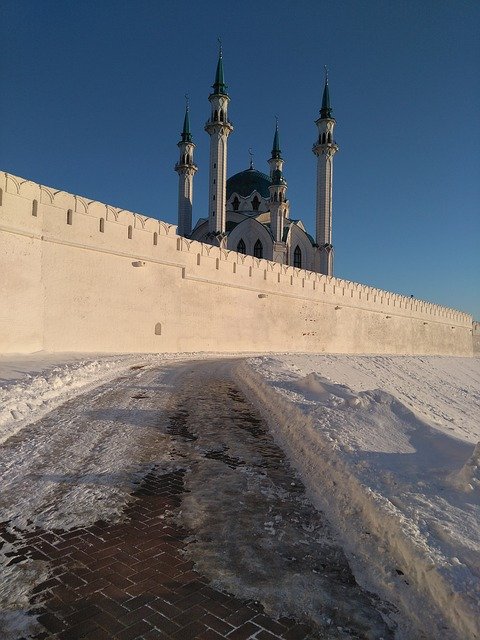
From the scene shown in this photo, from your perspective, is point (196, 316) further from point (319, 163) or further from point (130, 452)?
point (319, 163)

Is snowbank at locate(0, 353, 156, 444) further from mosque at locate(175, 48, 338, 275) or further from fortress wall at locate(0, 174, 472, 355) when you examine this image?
mosque at locate(175, 48, 338, 275)

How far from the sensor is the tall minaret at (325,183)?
3775 centimetres

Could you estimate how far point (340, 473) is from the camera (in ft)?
12.5

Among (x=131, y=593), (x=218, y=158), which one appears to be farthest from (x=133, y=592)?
(x=218, y=158)

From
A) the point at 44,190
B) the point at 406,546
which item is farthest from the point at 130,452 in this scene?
the point at 44,190

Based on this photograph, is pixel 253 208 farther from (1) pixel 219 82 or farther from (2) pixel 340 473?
(2) pixel 340 473

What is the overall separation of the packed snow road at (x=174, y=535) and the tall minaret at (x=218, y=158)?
103 ft

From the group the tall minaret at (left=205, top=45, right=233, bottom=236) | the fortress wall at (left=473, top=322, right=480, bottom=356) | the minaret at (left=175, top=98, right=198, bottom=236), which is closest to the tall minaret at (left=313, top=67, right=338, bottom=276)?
the tall minaret at (left=205, top=45, right=233, bottom=236)

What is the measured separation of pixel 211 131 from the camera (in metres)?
35.2

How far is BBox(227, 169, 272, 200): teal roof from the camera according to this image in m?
47.4

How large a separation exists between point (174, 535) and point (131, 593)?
2.12 feet

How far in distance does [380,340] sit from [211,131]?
857 inches

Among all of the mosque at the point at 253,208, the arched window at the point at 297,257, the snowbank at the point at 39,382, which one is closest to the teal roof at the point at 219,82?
the mosque at the point at 253,208

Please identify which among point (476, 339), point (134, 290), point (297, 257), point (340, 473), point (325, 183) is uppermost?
point (325, 183)
